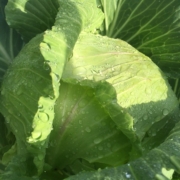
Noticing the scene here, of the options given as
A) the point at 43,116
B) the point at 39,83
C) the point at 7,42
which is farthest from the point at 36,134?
the point at 7,42

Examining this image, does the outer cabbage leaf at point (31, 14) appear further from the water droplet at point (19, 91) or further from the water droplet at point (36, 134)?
the water droplet at point (36, 134)

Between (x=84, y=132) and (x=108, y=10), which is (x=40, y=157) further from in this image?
(x=108, y=10)

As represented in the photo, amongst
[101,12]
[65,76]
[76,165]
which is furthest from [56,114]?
[101,12]

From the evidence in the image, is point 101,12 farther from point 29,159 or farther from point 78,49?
point 29,159

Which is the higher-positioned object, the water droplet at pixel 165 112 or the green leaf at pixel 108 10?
the green leaf at pixel 108 10

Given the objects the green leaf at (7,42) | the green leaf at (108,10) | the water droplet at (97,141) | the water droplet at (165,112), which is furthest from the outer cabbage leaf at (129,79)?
the green leaf at (7,42)
